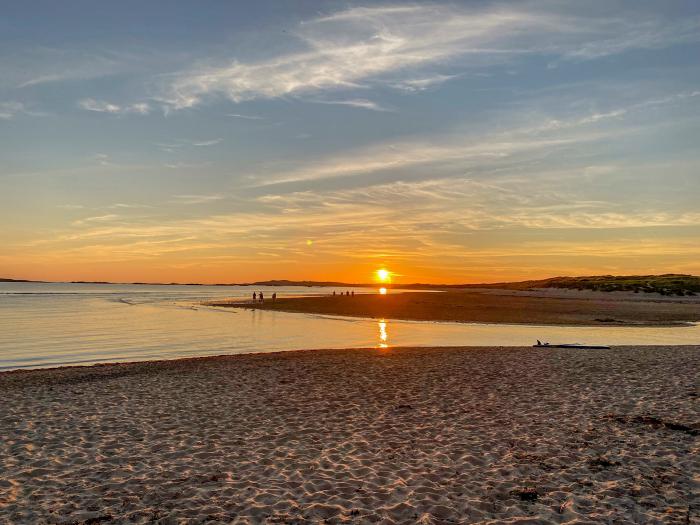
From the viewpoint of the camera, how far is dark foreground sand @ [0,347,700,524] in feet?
25.2

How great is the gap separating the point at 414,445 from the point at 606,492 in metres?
3.72

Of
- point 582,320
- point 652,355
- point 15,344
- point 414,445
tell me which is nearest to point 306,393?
point 414,445

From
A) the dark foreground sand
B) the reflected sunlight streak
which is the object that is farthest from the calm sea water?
the dark foreground sand

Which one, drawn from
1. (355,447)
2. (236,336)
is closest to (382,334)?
(236,336)

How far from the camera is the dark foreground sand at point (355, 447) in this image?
7.70 metres

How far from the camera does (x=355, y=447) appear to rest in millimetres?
10562

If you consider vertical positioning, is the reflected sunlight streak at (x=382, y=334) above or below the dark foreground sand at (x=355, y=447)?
below

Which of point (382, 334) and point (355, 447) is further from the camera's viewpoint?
point (382, 334)

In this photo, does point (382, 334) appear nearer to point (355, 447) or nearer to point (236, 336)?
point (236, 336)

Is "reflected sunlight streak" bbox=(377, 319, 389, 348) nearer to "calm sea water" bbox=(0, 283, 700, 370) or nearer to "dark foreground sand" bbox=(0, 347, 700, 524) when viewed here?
"calm sea water" bbox=(0, 283, 700, 370)

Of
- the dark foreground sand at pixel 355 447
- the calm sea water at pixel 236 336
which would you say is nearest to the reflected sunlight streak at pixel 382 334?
the calm sea water at pixel 236 336

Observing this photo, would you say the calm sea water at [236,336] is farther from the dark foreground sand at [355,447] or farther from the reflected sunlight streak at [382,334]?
the dark foreground sand at [355,447]

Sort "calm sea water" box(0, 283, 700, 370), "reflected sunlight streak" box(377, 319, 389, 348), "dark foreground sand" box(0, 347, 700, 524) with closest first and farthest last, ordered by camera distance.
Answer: "dark foreground sand" box(0, 347, 700, 524), "calm sea water" box(0, 283, 700, 370), "reflected sunlight streak" box(377, 319, 389, 348)

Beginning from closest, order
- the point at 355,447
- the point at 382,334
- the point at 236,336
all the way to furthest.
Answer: the point at 355,447, the point at 236,336, the point at 382,334
